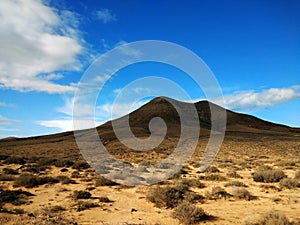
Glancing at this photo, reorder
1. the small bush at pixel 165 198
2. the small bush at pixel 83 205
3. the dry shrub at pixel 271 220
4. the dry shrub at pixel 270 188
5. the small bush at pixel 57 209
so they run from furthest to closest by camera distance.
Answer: the dry shrub at pixel 270 188 → the small bush at pixel 165 198 → the small bush at pixel 83 205 → the small bush at pixel 57 209 → the dry shrub at pixel 271 220

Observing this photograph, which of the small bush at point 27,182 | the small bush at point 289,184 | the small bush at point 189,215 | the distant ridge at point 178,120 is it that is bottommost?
the small bush at point 189,215

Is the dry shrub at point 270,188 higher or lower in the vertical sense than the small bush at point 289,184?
lower

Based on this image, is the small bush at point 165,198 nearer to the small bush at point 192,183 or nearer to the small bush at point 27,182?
the small bush at point 192,183

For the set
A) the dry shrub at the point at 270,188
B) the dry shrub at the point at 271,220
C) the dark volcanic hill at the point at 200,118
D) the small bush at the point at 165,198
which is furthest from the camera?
the dark volcanic hill at the point at 200,118

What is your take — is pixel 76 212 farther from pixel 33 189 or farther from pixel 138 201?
pixel 33 189

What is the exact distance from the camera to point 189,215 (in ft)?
30.6

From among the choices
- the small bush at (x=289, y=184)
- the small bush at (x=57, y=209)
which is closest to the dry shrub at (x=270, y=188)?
the small bush at (x=289, y=184)

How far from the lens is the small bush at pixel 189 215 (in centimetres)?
923

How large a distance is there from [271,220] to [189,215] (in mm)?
2486

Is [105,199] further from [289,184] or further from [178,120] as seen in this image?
[178,120]

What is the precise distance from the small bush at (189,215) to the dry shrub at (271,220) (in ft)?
4.72

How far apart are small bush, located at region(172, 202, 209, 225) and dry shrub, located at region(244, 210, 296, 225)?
56.6 inches

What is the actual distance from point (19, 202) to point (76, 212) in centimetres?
325

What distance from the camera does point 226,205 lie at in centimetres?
1161
